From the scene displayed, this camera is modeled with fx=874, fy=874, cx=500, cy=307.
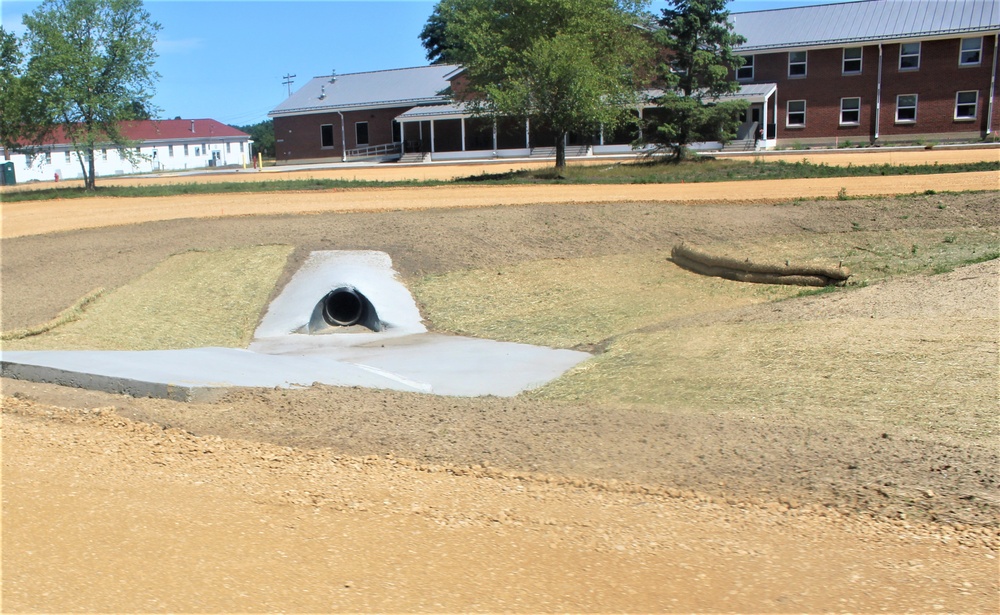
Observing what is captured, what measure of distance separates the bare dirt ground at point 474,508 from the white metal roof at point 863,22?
45.7 meters

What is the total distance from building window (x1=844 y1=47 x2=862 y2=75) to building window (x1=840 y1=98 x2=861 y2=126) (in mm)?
1517

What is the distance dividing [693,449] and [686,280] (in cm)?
902

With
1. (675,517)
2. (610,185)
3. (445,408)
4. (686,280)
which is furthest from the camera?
(610,185)

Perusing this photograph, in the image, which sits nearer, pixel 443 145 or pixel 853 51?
pixel 853 51

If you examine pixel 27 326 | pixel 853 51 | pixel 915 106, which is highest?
pixel 853 51

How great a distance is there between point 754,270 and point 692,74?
965 inches

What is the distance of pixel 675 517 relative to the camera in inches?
203

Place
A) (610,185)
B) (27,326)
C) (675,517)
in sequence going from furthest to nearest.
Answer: (610,185), (27,326), (675,517)

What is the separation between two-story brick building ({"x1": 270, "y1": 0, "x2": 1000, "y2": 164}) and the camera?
152 ft

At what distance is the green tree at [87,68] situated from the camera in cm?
3369

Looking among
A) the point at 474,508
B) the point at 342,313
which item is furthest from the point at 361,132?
the point at 474,508

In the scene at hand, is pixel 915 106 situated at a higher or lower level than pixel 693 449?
higher

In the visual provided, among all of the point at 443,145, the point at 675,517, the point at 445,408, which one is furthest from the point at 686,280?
the point at 443,145

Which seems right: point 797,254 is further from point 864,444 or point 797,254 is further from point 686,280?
point 864,444
